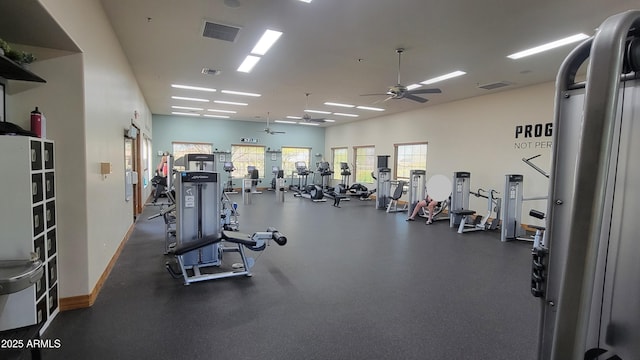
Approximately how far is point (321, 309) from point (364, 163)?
10177 millimetres

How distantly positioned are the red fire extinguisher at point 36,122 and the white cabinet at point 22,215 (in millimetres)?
130

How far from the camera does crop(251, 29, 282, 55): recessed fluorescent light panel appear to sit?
420 centimetres

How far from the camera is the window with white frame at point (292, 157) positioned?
14.6 meters

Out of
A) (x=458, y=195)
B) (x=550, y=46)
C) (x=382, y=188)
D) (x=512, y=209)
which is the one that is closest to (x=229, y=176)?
(x=382, y=188)

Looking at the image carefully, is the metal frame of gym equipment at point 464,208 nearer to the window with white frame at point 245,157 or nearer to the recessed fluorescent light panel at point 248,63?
the recessed fluorescent light panel at point 248,63

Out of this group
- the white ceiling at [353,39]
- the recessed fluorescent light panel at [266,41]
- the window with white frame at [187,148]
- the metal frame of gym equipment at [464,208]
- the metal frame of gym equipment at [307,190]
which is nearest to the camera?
the white ceiling at [353,39]

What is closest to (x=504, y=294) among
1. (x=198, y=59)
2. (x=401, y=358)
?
(x=401, y=358)

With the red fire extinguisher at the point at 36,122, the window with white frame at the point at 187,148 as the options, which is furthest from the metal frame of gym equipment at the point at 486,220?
the window with white frame at the point at 187,148

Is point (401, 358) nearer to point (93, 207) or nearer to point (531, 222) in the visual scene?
point (93, 207)

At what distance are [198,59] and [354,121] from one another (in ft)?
27.5

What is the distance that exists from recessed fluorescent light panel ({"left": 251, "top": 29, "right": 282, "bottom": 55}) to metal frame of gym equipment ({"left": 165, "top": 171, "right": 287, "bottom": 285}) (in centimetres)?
201

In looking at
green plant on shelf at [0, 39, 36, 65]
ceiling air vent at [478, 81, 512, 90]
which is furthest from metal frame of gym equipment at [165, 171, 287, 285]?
ceiling air vent at [478, 81, 512, 90]

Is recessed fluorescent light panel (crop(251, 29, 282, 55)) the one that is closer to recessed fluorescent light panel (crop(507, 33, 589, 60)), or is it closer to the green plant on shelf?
the green plant on shelf

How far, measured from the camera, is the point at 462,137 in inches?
323
